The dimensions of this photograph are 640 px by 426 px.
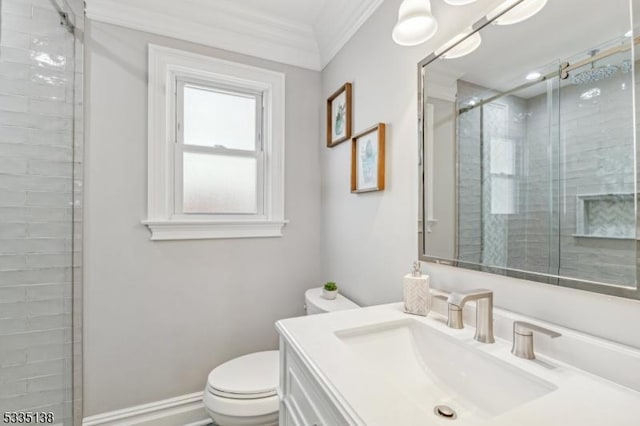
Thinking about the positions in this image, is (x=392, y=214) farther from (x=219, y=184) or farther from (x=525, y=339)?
(x=219, y=184)

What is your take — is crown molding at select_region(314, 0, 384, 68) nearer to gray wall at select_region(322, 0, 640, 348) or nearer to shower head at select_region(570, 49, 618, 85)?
gray wall at select_region(322, 0, 640, 348)

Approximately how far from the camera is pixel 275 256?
6.00 ft

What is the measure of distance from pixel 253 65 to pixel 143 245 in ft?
4.02

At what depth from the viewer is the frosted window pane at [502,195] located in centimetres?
79

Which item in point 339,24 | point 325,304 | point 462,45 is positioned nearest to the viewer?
point 462,45

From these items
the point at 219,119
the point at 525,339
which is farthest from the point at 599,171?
the point at 219,119

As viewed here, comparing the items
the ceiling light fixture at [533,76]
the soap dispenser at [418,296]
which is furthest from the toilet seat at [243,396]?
the ceiling light fixture at [533,76]

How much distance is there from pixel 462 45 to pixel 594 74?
1.34 feet

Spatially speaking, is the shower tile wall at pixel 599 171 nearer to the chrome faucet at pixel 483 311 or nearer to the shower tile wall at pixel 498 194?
the shower tile wall at pixel 498 194

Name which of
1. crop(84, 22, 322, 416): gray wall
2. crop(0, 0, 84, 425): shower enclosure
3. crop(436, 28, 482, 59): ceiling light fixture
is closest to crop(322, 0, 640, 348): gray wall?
crop(436, 28, 482, 59): ceiling light fixture

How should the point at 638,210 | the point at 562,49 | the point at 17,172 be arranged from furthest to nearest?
the point at 17,172, the point at 562,49, the point at 638,210

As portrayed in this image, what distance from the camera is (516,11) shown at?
0.77m

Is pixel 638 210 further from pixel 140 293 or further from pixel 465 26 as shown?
pixel 140 293

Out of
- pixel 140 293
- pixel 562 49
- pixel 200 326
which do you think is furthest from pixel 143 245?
pixel 562 49
